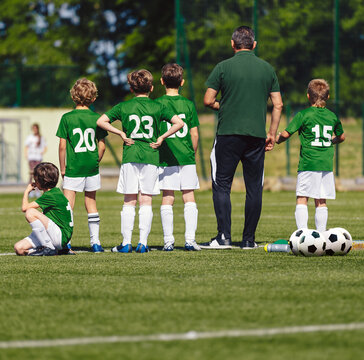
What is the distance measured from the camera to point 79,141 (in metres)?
9.34

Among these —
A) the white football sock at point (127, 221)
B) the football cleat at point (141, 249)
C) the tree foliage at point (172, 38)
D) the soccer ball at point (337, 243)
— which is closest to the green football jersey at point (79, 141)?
the white football sock at point (127, 221)

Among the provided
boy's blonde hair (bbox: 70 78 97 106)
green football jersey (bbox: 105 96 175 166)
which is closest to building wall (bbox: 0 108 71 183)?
boy's blonde hair (bbox: 70 78 97 106)

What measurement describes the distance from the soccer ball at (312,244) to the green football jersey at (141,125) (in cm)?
172

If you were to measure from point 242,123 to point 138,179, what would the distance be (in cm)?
121

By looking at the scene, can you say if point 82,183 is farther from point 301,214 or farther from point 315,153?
point 315,153

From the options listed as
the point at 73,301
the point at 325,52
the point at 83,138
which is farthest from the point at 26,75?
the point at 73,301

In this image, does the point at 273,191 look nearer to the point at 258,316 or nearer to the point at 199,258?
the point at 199,258

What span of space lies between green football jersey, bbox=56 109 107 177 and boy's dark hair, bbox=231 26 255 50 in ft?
5.50

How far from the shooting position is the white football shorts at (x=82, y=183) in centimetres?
935

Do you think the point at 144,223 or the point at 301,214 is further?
the point at 301,214

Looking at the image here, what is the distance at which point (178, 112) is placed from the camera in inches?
372

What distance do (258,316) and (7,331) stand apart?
1.43 m

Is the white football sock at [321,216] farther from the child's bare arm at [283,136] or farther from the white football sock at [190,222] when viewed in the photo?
the white football sock at [190,222]

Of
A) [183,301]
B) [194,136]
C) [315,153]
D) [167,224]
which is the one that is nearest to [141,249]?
[167,224]
